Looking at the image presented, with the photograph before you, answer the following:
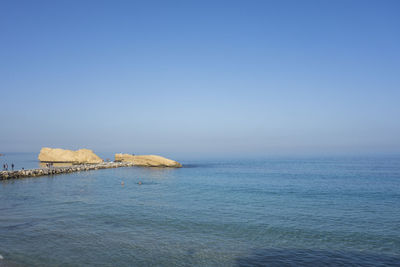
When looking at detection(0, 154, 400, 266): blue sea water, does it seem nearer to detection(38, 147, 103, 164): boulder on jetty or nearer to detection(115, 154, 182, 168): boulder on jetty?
detection(115, 154, 182, 168): boulder on jetty

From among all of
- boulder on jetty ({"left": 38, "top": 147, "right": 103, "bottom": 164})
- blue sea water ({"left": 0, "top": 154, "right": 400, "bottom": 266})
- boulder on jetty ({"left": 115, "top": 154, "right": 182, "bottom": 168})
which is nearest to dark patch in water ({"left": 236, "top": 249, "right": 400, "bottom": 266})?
blue sea water ({"left": 0, "top": 154, "right": 400, "bottom": 266})

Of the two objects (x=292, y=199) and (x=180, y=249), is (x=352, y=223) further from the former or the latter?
(x=180, y=249)

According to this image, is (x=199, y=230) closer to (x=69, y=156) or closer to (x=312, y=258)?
(x=312, y=258)

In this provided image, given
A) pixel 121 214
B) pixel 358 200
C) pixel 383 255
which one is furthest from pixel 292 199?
pixel 121 214

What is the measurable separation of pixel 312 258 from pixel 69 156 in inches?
4205

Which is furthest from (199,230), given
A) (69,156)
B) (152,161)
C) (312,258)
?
(69,156)

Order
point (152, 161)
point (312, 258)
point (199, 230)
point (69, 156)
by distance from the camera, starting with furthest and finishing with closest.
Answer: point (69, 156) < point (152, 161) < point (199, 230) < point (312, 258)

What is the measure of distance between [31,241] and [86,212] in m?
8.41

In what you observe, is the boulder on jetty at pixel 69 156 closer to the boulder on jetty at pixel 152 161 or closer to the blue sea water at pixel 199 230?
the boulder on jetty at pixel 152 161

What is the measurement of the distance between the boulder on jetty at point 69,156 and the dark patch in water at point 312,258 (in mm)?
96830

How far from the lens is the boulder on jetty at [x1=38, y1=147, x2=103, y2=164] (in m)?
103

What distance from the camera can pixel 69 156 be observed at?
347ft

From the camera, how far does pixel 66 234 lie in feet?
64.8

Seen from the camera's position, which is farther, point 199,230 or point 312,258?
point 199,230
